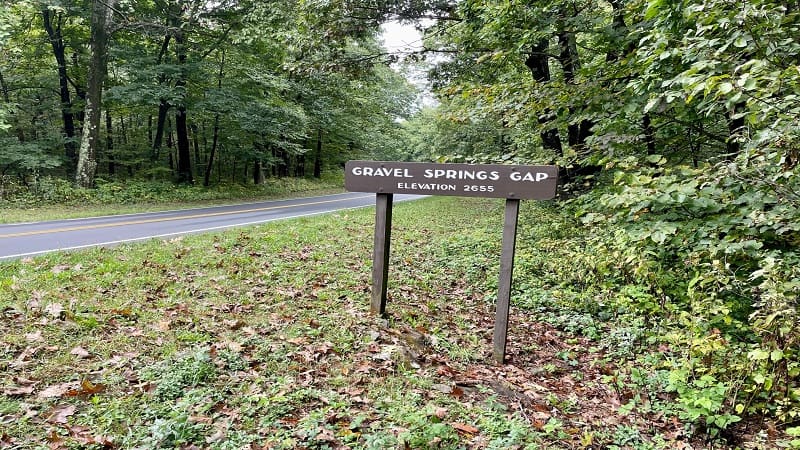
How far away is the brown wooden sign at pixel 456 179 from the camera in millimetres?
4266

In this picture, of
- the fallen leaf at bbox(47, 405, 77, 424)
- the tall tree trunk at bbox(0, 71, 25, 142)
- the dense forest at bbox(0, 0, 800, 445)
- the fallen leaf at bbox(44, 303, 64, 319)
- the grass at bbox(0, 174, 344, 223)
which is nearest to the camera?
the fallen leaf at bbox(47, 405, 77, 424)

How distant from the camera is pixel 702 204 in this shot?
433 centimetres

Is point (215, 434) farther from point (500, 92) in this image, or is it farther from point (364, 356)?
point (500, 92)

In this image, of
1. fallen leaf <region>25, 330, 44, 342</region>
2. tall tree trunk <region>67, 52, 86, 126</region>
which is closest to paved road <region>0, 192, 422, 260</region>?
fallen leaf <region>25, 330, 44, 342</region>

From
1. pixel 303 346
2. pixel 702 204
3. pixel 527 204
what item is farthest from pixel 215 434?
pixel 527 204

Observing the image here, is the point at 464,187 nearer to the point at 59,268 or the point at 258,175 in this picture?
the point at 59,268

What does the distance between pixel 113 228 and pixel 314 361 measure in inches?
364

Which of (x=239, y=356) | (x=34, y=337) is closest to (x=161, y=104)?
(x=34, y=337)

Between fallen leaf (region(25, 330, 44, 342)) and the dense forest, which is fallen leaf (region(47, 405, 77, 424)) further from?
the dense forest

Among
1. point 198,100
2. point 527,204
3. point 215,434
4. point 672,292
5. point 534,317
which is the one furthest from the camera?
point 198,100

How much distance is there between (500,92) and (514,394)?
5140 millimetres

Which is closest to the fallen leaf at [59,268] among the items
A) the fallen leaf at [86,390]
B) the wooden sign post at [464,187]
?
the fallen leaf at [86,390]

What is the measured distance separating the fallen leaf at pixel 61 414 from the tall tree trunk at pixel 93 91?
54.9ft

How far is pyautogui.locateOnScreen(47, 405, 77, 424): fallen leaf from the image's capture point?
9.67 feet
